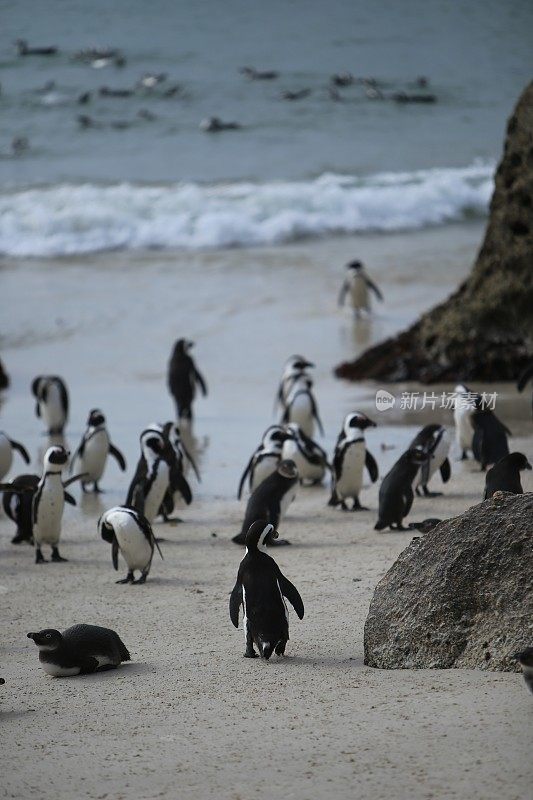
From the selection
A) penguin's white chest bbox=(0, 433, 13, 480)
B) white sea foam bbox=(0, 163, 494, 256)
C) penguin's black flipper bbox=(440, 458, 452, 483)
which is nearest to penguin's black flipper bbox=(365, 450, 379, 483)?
penguin's black flipper bbox=(440, 458, 452, 483)

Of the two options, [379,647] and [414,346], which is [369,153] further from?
[379,647]

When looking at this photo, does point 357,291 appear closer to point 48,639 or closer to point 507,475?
point 507,475

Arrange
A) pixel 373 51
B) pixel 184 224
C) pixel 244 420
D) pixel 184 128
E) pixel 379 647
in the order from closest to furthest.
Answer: pixel 379 647, pixel 244 420, pixel 184 224, pixel 184 128, pixel 373 51

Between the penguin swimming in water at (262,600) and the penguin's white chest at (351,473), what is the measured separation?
2.74m

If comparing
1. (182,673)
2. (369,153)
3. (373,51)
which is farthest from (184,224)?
(182,673)

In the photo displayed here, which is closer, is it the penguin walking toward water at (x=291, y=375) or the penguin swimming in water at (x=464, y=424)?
the penguin swimming in water at (x=464, y=424)

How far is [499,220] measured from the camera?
11.8 meters

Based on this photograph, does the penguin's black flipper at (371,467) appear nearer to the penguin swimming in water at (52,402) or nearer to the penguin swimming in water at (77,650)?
the penguin swimming in water at (77,650)

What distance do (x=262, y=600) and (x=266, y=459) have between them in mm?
3227

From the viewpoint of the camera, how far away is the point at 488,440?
8.12m

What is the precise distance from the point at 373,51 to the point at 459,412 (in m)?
29.4

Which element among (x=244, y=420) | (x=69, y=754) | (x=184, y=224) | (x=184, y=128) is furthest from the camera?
(x=184, y=128)

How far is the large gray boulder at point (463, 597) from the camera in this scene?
14.3ft

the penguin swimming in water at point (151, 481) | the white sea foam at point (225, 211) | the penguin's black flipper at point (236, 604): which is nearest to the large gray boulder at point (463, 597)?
the penguin's black flipper at point (236, 604)
